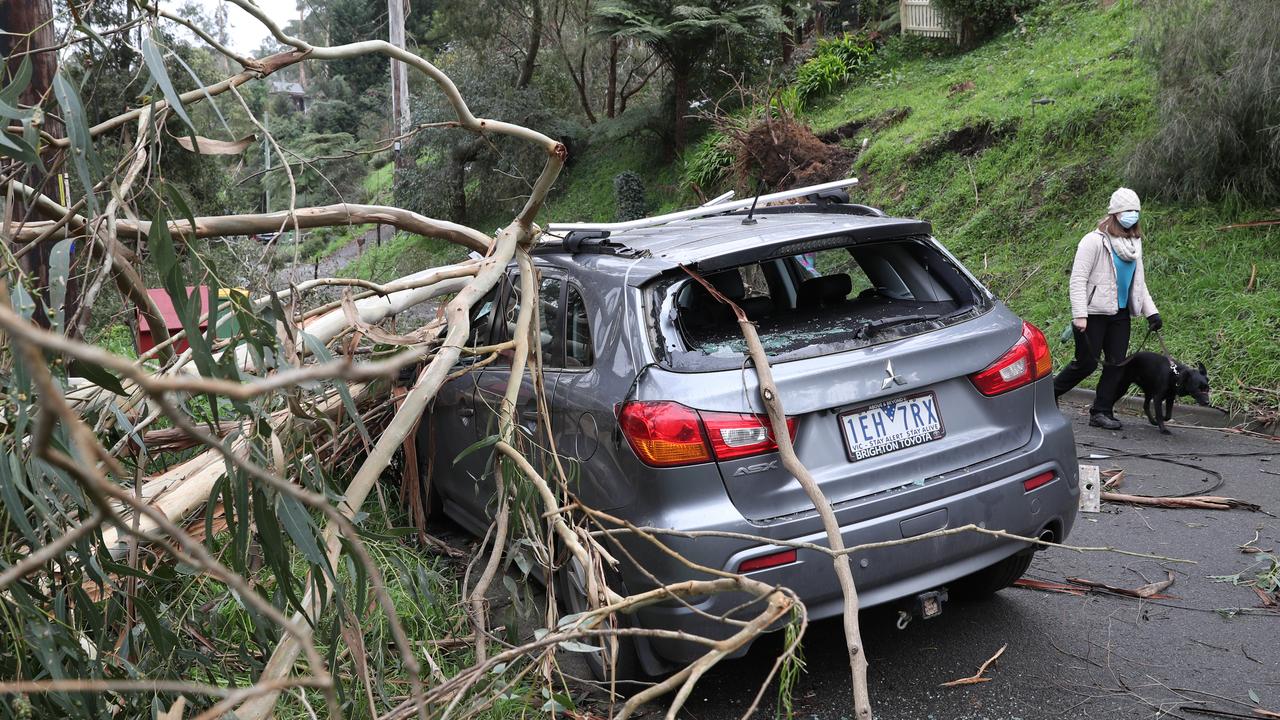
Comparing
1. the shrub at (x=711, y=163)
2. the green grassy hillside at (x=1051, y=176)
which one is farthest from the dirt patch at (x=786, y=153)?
the shrub at (x=711, y=163)

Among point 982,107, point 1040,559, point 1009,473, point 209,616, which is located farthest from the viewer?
point 982,107

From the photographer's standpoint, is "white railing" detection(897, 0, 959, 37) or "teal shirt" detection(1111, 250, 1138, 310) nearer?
"teal shirt" detection(1111, 250, 1138, 310)

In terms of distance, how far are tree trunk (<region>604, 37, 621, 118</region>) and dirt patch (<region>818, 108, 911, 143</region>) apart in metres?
9.29

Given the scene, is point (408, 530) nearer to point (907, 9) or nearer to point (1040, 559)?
point (1040, 559)

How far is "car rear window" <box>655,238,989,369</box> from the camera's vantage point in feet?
12.8

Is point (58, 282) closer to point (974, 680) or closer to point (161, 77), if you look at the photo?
point (161, 77)

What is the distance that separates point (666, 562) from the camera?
3547 mm

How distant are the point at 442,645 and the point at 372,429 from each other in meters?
1.80

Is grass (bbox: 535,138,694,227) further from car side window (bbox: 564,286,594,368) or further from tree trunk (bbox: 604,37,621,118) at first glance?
car side window (bbox: 564,286,594,368)

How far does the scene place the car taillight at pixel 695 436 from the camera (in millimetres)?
3549

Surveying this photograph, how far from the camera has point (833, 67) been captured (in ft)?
68.6

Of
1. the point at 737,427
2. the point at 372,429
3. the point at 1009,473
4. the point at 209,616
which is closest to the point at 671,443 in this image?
the point at 737,427

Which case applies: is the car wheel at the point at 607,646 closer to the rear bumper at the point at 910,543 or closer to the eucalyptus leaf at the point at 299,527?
the rear bumper at the point at 910,543

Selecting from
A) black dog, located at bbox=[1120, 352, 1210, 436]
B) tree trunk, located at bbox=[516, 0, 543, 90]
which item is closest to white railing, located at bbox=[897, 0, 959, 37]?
tree trunk, located at bbox=[516, 0, 543, 90]
